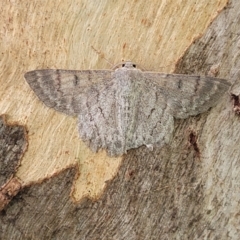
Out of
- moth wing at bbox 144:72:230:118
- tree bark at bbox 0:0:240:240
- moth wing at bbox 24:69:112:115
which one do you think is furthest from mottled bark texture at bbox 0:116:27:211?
moth wing at bbox 144:72:230:118

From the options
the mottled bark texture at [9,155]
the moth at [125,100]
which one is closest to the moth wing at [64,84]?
the moth at [125,100]

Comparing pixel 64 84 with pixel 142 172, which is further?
pixel 64 84

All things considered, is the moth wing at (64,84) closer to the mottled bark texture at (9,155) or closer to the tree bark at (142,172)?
the tree bark at (142,172)

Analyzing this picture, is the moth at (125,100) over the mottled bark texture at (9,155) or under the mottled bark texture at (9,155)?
over

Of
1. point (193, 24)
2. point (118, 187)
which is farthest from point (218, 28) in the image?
point (118, 187)

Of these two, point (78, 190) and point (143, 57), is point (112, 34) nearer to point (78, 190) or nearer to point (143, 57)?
point (143, 57)

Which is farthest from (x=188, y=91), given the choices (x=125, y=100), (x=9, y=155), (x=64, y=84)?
(x=9, y=155)

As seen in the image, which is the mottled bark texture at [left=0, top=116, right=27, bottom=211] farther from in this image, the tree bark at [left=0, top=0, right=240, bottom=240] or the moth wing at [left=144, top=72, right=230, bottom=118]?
the moth wing at [left=144, top=72, right=230, bottom=118]

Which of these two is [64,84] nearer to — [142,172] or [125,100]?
[125,100]
